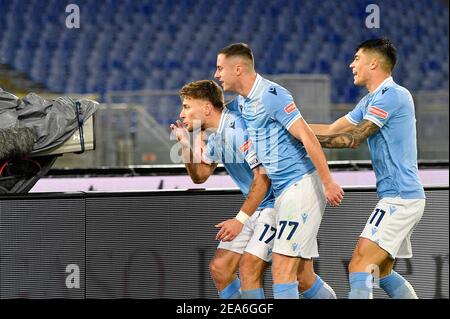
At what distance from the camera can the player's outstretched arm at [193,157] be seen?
300cm

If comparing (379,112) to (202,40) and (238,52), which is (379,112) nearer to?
(238,52)

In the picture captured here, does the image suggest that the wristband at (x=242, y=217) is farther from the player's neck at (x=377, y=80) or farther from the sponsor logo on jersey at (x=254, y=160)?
the player's neck at (x=377, y=80)

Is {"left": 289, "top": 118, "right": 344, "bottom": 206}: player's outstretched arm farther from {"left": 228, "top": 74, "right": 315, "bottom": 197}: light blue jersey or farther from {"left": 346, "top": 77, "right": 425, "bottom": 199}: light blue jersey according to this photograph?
{"left": 346, "top": 77, "right": 425, "bottom": 199}: light blue jersey

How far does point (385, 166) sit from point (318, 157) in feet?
0.97

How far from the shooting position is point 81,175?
4.58m

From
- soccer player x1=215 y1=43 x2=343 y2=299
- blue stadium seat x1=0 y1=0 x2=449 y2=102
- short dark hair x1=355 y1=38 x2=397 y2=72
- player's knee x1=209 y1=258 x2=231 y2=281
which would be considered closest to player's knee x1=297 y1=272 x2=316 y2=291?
soccer player x1=215 y1=43 x2=343 y2=299

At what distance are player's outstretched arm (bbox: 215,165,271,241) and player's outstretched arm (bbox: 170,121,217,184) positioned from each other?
24cm

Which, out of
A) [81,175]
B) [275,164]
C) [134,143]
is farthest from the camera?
[134,143]

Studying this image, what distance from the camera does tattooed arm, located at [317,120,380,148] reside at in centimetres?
298

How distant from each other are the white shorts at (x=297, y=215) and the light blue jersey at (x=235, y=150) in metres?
0.08

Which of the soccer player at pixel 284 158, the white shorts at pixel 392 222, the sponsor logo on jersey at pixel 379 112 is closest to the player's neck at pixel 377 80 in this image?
the sponsor logo on jersey at pixel 379 112
